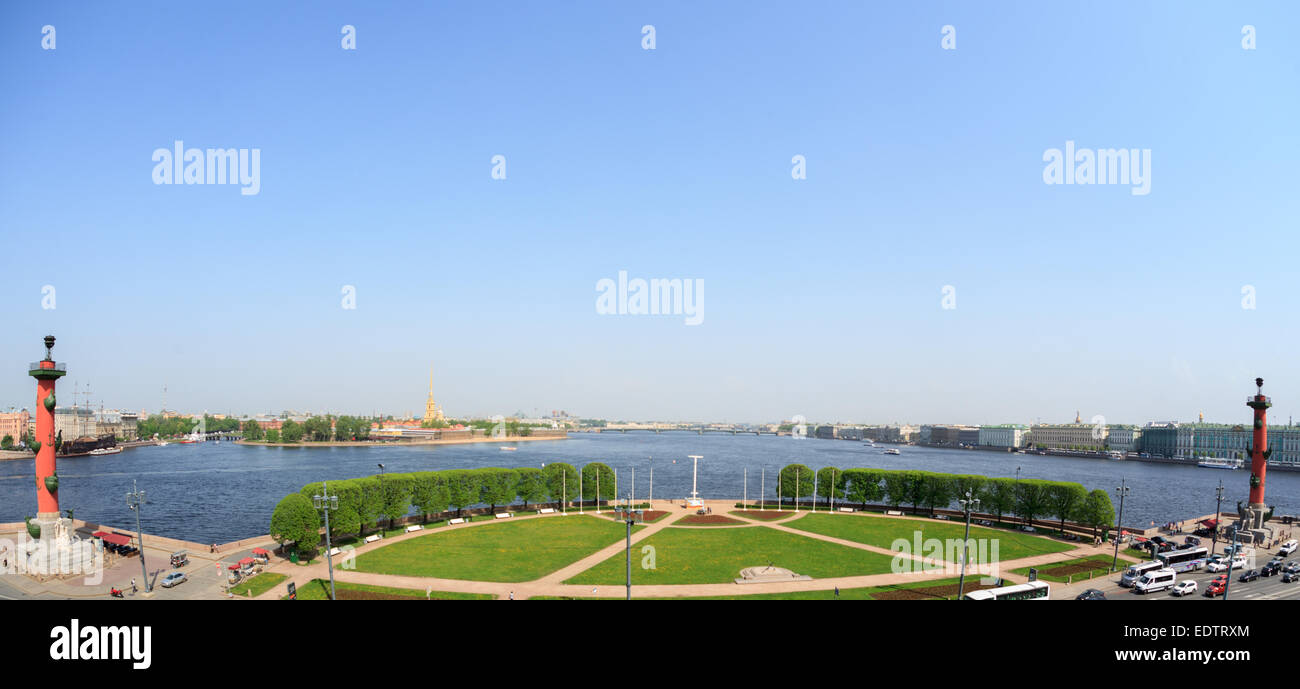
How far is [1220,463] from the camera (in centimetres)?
13762

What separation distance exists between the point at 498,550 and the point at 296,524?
11.6 m

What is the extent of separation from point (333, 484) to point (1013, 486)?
50.5m

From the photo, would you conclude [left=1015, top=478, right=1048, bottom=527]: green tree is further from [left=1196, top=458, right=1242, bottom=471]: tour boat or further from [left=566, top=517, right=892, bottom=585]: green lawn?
[left=1196, top=458, right=1242, bottom=471]: tour boat

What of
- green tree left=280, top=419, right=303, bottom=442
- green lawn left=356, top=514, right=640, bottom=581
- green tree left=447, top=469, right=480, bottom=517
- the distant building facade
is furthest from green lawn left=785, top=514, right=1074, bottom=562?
the distant building facade

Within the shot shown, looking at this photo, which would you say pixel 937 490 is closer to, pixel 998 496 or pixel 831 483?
pixel 998 496

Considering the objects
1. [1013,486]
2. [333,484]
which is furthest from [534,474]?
[1013,486]

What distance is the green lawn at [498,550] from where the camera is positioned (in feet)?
114

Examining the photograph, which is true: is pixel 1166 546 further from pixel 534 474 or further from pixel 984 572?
pixel 534 474

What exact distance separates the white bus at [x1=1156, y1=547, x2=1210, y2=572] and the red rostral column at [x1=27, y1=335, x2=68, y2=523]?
63128 mm

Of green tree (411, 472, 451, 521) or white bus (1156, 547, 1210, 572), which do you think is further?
green tree (411, 472, 451, 521)

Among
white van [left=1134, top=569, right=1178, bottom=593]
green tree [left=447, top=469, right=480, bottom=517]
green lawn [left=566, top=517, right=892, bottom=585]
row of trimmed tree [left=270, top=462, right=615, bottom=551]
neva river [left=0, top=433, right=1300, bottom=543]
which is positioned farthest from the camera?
neva river [left=0, top=433, right=1300, bottom=543]

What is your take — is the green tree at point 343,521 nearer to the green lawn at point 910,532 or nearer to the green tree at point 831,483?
the green lawn at point 910,532

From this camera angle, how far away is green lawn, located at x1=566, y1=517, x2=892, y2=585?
34.3 meters
